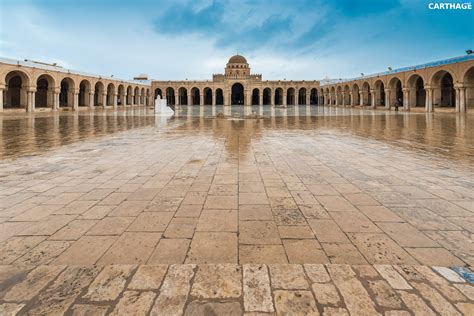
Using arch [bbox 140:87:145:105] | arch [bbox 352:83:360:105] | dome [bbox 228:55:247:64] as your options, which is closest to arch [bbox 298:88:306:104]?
dome [bbox 228:55:247:64]

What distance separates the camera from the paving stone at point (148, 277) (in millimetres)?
2084

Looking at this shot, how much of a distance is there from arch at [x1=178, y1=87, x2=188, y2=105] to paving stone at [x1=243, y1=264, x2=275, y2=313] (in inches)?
2253

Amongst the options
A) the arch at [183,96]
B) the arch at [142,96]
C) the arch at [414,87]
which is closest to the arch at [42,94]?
the arch at [142,96]

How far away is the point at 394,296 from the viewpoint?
1972 millimetres

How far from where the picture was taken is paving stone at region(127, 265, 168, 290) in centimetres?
208

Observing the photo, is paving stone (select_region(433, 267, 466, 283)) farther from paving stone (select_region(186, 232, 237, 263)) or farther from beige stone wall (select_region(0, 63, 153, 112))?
beige stone wall (select_region(0, 63, 153, 112))

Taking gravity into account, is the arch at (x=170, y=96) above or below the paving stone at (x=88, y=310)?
above

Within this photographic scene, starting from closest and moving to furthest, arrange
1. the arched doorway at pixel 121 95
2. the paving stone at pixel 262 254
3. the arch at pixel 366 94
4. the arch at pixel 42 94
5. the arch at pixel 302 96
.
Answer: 1. the paving stone at pixel 262 254
2. the arch at pixel 42 94
3. the arch at pixel 366 94
4. the arched doorway at pixel 121 95
5. the arch at pixel 302 96

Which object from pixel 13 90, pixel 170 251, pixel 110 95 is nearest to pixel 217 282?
pixel 170 251

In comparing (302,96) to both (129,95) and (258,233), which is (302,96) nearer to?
(129,95)

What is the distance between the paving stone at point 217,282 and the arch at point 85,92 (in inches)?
1491

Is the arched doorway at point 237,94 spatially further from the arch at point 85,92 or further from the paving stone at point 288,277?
the paving stone at point 288,277

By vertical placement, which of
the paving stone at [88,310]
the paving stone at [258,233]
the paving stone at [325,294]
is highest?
the paving stone at [258,233]

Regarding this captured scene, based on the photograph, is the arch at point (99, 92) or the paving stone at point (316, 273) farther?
the arch at point (99, 92)
